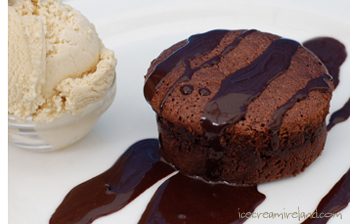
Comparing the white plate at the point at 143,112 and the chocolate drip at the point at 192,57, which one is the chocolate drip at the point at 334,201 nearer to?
the white plate at the point at 143,112

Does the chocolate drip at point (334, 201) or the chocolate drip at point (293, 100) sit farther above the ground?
the chocolate drip at point (293, 100)

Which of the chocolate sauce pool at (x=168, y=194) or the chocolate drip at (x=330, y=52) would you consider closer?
the chocolate sauce pool at (x=168, y=194)

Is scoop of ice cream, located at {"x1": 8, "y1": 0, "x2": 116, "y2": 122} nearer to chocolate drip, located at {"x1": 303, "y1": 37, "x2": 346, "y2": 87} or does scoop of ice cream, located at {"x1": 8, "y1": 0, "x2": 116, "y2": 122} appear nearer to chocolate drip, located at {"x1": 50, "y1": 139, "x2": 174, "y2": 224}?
chocolate drip, located at {"x1": 50, "y1": 139, "x2": 174, "y2": 224}

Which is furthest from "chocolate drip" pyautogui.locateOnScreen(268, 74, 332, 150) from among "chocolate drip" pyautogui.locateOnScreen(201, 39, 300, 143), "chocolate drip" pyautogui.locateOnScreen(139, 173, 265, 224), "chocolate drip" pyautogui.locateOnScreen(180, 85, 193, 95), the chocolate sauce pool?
"chocolate drip" pyautogui.locateOnScreen(180, 85, 193, 95)

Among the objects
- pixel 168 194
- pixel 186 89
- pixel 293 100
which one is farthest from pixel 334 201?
pixel 186 89

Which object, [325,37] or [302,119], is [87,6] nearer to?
[325,37]

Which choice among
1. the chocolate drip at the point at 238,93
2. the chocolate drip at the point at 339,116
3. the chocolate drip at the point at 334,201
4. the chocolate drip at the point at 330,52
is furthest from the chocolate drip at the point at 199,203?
the chocolate drip at the point at 330,52
